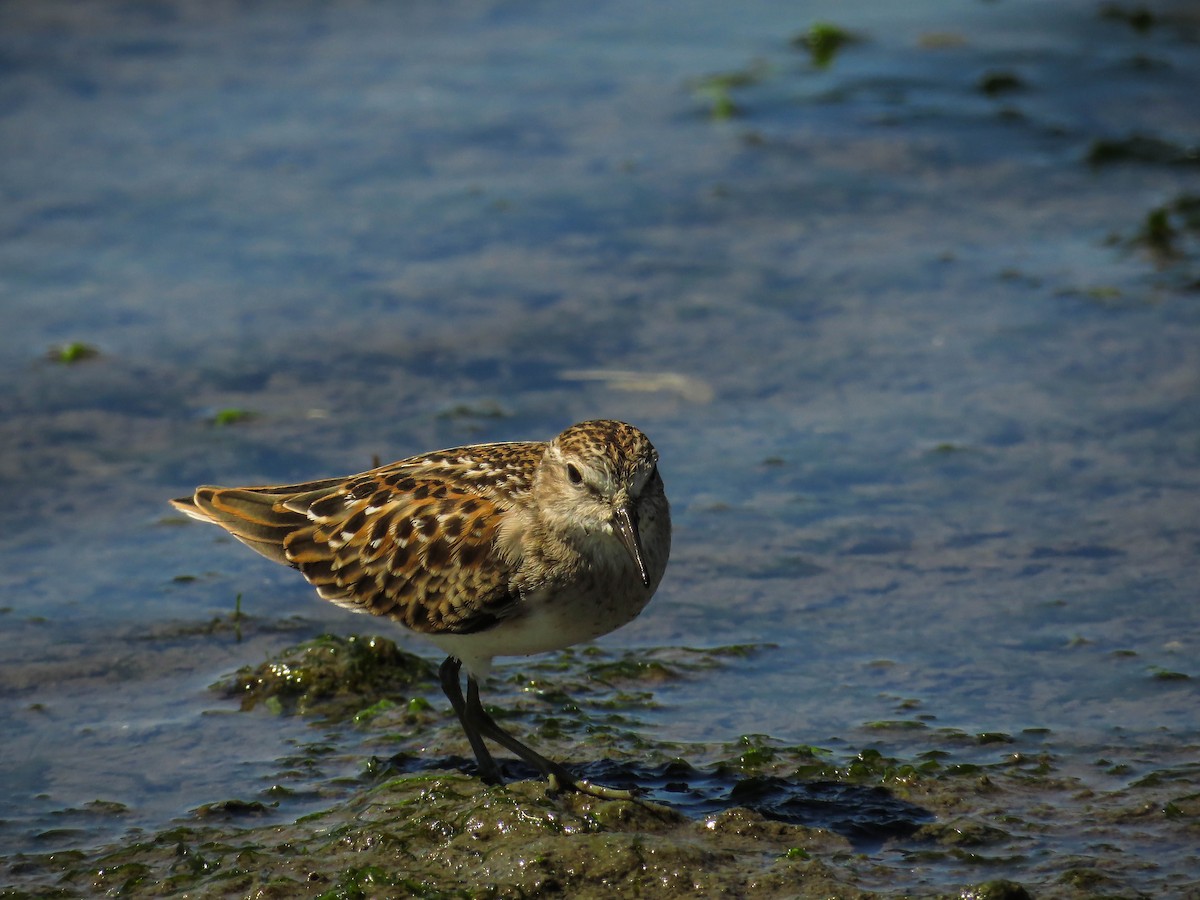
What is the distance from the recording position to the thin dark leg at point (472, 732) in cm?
605

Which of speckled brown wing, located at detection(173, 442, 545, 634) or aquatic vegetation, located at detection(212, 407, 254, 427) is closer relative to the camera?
speckled brown wing, located at detection(173, 442, 545, 634)

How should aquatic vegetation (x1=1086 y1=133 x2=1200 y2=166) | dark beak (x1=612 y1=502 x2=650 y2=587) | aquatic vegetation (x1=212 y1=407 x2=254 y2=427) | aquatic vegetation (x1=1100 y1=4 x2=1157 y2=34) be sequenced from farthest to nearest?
aquatic vegetation (x1=1100 y1=4 x2=1157 y2=34), aquatic vegetation (x1=1086 y1=133 x2=1200 y2=166), aquatic vegetation (x1=212 y1=407 x2=254 y2=427), dark beak (x1=612 y1=502 x2=650 y2=587)

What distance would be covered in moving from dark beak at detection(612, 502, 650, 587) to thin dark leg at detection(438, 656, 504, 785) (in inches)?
35.2

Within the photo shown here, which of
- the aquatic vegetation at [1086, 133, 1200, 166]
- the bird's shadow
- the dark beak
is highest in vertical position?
the aquatic vegetation at [1086, 133, 1200, 166]

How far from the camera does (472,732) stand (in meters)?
6.14

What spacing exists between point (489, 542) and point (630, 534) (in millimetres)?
611

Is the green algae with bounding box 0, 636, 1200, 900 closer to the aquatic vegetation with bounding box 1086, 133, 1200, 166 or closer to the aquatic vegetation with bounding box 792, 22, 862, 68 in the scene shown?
the aquatic vegetation with bounding box 1086, 133, 1200, 166

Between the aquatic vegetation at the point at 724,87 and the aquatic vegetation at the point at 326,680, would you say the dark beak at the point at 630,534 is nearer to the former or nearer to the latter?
Answer: the aquatic vegetation at the point at 326,680

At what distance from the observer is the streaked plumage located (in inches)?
229

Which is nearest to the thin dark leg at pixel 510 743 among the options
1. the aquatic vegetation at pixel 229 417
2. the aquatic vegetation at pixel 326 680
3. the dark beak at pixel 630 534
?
the aquatic vegetation at pixel 326 680

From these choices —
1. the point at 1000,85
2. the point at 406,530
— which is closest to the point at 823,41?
the point at 1000,85

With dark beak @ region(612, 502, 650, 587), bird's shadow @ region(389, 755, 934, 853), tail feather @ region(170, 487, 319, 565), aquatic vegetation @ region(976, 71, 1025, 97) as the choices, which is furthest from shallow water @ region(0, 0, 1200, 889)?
dark beak @ region(612, 502, 650, 587)

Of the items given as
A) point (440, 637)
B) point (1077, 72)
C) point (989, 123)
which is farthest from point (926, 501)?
point (1077, 72)

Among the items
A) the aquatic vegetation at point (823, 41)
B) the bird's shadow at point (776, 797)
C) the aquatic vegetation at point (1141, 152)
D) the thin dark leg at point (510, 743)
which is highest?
the aquatic vegetation at point (823, 41)
